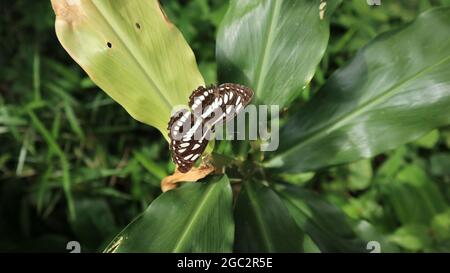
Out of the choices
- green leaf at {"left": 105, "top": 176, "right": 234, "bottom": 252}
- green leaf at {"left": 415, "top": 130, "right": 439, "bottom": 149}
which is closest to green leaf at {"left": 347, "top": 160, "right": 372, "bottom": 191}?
green leaf at {"left": 415, "top": 130, "right": 439, "bottom": 149}

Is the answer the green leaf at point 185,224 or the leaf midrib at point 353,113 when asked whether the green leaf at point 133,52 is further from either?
the leaf midrib at point 353,113

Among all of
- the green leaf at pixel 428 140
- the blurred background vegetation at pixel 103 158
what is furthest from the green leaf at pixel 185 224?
the green leaf at pixel 428 140

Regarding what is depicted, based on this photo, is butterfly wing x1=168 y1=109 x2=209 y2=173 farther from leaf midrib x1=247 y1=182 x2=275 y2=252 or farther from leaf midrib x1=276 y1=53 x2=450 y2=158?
leaf midrib x1=276 y1=53 x2=450 y2=158

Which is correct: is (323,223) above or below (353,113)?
below

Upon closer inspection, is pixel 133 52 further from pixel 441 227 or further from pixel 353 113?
pixel 441 227

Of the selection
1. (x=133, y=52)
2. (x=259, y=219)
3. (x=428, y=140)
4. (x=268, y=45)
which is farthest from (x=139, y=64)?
(x=428, y=140)
